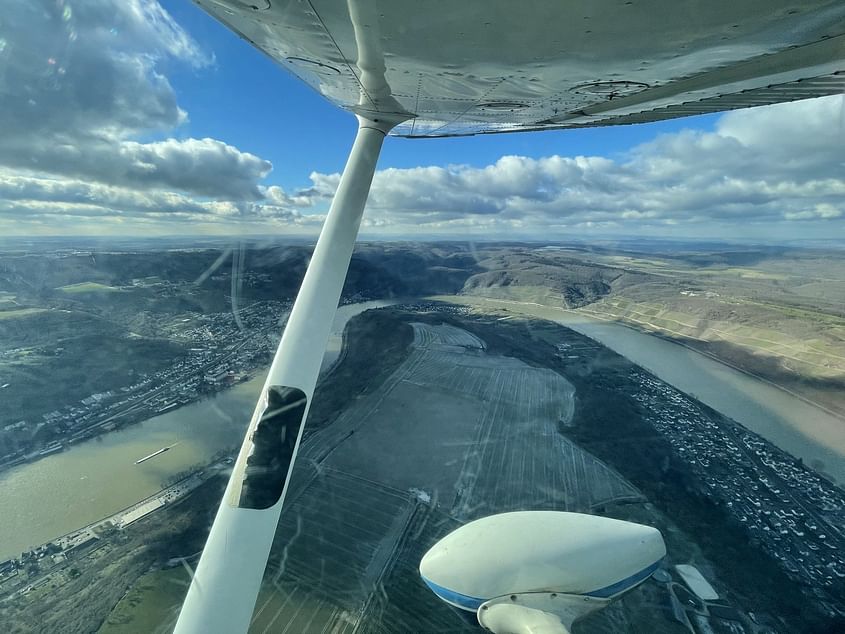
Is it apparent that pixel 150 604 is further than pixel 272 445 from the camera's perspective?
Yes

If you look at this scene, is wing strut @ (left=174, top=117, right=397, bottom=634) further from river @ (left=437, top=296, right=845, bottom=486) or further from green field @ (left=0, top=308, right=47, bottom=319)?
river @ (left=437, top=296, right=845, bottom=486)

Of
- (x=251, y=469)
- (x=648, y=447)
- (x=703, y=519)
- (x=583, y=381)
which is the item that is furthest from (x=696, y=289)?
(x=251, y=469)

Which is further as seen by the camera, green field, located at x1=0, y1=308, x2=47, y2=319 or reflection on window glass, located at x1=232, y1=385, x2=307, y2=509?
green field, located at x1=0, y1=308, x2=47, y2=319

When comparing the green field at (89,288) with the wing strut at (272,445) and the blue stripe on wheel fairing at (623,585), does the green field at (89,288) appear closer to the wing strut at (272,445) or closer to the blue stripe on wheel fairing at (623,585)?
the wing strut at (272,445)

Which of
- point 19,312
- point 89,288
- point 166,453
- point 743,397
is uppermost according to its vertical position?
point 89,288

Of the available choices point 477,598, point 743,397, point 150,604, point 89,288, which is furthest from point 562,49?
point 743,397

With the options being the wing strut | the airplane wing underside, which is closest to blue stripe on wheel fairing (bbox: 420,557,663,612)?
the wing strut

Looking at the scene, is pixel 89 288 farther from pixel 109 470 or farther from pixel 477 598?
pixel 477 598
